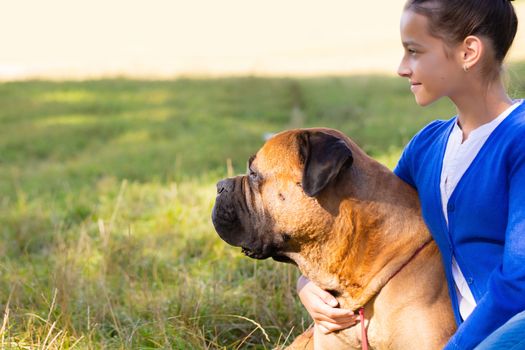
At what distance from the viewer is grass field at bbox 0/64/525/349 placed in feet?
15.1

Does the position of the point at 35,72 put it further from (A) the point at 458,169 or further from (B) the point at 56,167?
(A) the point at 458,169

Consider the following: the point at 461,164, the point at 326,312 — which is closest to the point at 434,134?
the point at 461,164

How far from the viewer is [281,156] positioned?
11.8ft

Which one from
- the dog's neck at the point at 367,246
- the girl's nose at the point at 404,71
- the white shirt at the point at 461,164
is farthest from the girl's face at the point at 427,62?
the dog's neck at the point at 367,246

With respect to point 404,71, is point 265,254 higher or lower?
lower

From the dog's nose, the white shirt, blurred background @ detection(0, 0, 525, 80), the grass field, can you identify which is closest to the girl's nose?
the white shirt

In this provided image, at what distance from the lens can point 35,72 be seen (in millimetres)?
17297

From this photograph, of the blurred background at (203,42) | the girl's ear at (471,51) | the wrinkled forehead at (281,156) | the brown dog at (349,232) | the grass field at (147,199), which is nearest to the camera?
the girl's ear at (471,51)

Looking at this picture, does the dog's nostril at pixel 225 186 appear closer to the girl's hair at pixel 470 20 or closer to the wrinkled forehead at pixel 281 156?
the wrinkled forehead at pixel 281 156

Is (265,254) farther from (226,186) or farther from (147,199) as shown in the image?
(147,199)

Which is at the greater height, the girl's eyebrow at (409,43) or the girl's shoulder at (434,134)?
the girl's eyebrow at (409,43)

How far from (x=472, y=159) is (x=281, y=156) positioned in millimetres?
788

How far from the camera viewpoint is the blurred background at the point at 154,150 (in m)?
4.65

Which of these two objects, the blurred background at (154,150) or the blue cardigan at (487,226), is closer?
the blue cardigan at (487,226)
